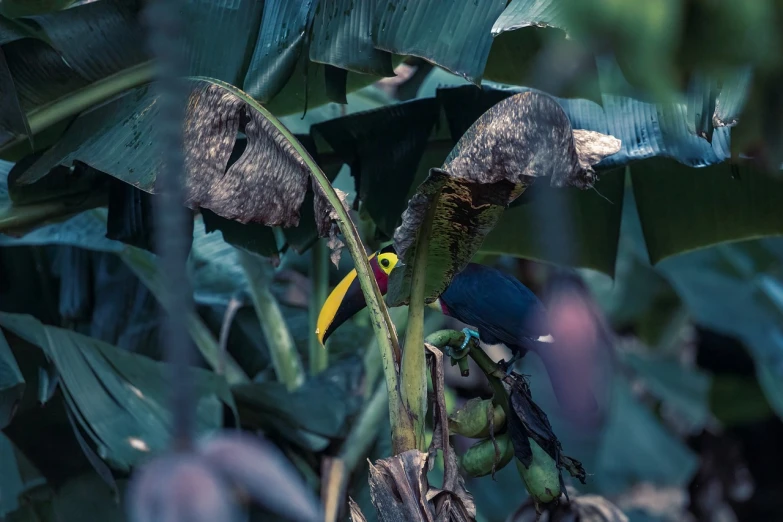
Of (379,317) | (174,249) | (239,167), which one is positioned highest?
(174,249)

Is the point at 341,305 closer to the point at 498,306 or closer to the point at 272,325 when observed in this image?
the point at 498,306

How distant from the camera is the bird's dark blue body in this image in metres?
1.60

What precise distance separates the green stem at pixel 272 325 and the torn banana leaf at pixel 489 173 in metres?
1.10

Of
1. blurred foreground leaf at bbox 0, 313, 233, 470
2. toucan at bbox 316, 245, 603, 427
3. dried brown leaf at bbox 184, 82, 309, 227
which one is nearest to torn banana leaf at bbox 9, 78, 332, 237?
dried brown leaf at bbox 184, 82, 309, 227

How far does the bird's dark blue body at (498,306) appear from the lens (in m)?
1.60

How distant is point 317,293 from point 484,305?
80 cm

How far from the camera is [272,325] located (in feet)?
7.77

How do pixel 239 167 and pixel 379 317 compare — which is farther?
pixel 239 167

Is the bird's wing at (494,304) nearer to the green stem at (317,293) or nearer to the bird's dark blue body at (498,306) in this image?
the bird's dark blue body at (498,306)

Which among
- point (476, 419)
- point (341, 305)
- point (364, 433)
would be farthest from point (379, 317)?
point (364, 433)

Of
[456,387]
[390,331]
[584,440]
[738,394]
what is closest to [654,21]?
[390,331]

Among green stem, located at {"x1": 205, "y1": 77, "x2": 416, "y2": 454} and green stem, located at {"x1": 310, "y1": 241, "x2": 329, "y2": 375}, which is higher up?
green stem, located at {"x1": 205, "y1": 77, "x2": 416, "y2": 454}

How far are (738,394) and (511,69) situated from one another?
212 centimetres

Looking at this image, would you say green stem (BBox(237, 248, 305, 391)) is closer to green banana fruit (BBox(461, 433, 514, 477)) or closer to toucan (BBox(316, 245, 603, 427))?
toucan (BBox(316, 245, 603, 427))
